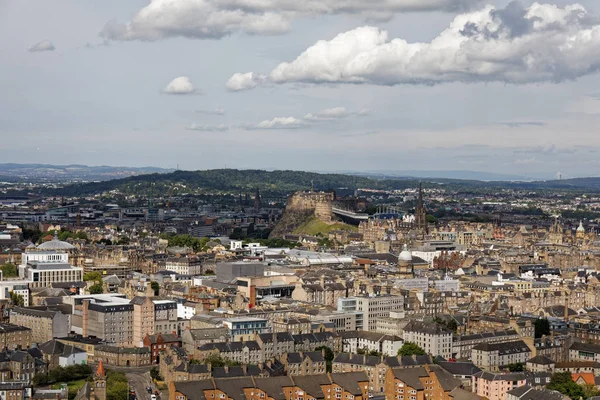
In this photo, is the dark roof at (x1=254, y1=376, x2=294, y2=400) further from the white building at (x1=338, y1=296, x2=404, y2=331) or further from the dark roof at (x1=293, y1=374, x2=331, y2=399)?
the white building at (x1=338, y1=296, x2=404, y2=331)

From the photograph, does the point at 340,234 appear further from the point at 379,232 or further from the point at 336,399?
the point at 336,399

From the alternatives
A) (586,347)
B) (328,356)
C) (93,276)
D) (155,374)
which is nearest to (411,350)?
(328,356)

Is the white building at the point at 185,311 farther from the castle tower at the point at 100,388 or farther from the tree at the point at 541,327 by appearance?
the tree at the point at 541,327

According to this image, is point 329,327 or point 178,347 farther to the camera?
point 329,327

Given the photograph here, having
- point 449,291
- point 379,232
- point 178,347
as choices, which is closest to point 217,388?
point 178,347

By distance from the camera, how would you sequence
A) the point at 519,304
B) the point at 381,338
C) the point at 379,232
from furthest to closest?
the point at 379,232, the point at 519,304, the point at 381,338

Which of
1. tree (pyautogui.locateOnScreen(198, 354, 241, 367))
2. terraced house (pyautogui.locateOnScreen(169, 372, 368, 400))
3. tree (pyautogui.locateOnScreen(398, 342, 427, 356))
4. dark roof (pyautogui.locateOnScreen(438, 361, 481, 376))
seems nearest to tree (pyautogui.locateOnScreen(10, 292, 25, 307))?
tree (pyautogui.locateOnScreen(198, 354, 241, 367))

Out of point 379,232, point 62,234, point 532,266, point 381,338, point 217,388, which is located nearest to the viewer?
point 217,388
